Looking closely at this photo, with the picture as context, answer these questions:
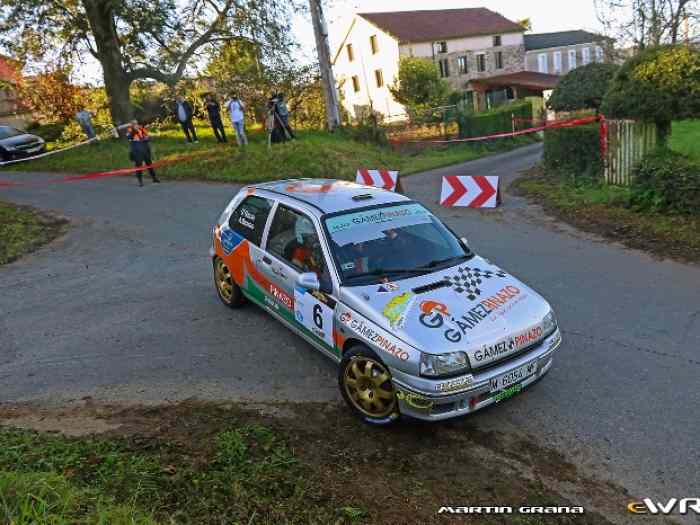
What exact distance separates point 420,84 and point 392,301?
120 ft

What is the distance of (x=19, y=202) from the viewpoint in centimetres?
1514

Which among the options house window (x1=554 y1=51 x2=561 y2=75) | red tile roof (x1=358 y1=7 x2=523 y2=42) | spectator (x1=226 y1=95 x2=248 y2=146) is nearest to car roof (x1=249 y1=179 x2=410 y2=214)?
spectator (x1=226 y1=95 x2=248 y2=146)

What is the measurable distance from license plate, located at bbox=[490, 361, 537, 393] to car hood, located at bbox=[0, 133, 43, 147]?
2345cm

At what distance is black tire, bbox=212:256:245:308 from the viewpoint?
7.02m

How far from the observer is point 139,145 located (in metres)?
15.8

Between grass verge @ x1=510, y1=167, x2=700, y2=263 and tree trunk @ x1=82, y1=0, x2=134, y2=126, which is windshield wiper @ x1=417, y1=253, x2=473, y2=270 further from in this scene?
tree trunk @ x1=82, y1=0, x2=134, y2=126

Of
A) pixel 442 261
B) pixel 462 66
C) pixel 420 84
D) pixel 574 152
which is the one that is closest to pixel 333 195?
pixel 442 261

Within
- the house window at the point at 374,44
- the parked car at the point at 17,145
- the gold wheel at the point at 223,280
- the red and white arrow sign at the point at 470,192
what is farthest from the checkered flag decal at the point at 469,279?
the house window at the point at 374,44

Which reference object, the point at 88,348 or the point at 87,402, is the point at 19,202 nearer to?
the point at 88,348

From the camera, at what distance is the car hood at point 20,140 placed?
71.9 ft

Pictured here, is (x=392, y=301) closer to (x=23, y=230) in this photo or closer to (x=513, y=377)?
(x=513, y=377)

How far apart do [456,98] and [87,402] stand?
35108 mm

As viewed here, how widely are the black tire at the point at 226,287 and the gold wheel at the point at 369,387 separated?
2675 millimetres

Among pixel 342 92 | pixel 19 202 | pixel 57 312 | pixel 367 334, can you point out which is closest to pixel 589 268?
pixel 367 334
